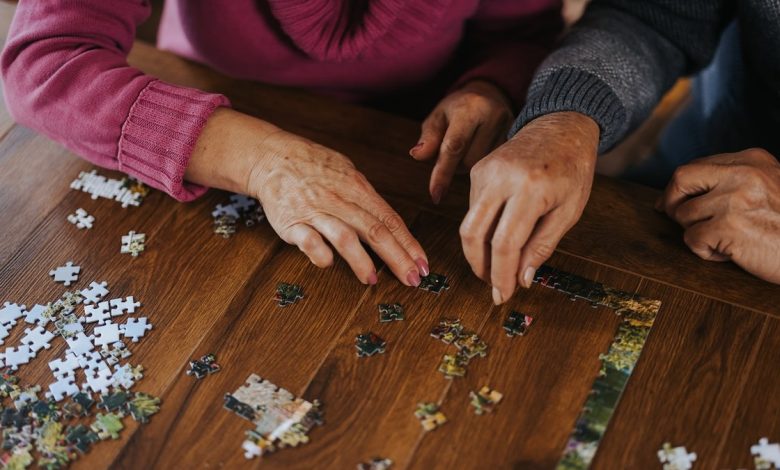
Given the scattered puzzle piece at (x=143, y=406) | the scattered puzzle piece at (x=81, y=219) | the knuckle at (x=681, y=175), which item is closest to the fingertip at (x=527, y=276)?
the knuckle at (x=681, y=175)

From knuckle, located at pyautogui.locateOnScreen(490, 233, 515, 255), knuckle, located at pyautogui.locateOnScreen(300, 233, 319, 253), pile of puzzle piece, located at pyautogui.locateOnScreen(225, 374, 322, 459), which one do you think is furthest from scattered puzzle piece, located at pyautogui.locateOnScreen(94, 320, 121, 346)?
knuckle, located at pyautogui.locateOnScreen(490, 233, 515, 255)

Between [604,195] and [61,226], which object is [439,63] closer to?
[604,195]

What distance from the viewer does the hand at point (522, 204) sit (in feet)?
4.14

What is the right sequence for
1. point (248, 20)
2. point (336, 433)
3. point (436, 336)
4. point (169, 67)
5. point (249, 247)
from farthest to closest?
1. point (169, 67)
2. point (248, 20)
3. point (249, 247)
4. point (436, 336)
5. point (336, 433)

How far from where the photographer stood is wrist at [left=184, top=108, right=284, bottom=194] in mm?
1467

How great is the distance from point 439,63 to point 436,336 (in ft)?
2.62

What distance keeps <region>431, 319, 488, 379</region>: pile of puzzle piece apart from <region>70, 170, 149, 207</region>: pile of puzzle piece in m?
0.69

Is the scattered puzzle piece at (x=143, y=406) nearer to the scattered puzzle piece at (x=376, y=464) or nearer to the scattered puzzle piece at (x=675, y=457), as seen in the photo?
the scattered puzzle piece at (x=376, y=464)

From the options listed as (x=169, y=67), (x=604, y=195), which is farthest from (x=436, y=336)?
(x=169, y=67)

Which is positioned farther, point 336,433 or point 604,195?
point 604,195

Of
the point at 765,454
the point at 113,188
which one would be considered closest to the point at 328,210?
the point at 113,188

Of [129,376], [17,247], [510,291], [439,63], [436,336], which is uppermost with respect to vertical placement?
[439,63]

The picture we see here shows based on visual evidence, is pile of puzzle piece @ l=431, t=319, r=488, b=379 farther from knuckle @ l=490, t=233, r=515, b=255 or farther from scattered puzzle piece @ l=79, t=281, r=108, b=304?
Answer: scattered puzzle piece @ l=79, t=281, r=108, b=304

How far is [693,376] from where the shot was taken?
1.26 meters
